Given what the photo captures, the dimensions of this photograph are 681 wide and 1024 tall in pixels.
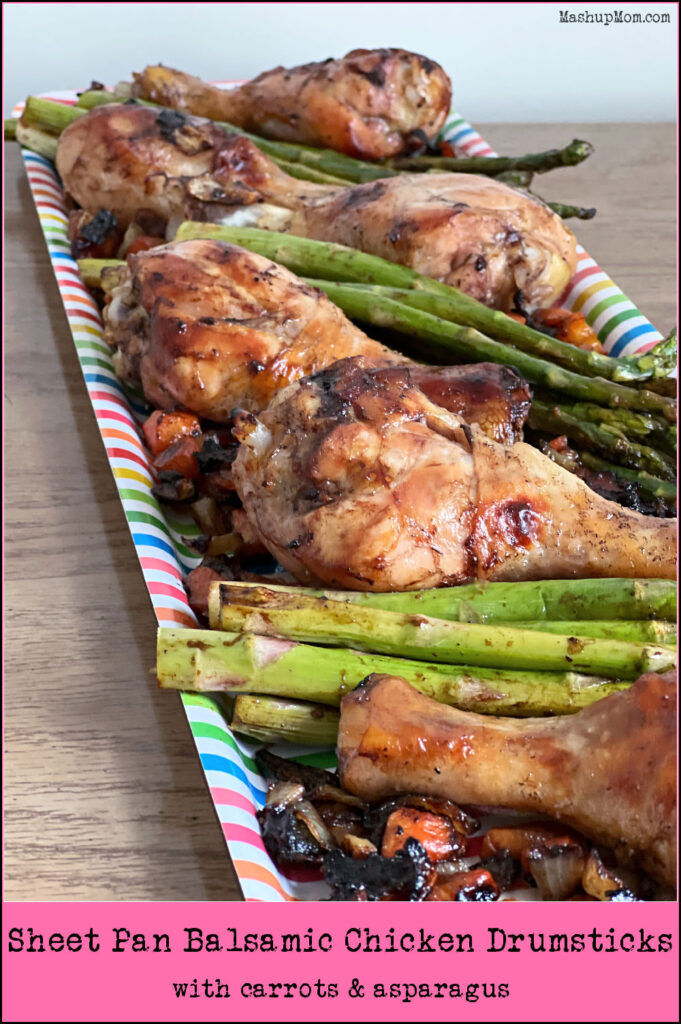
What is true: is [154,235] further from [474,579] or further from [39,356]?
[474,579]

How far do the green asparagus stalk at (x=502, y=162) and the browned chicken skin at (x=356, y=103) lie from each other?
118 mm

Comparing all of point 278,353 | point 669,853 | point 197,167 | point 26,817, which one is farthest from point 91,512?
point 669,853

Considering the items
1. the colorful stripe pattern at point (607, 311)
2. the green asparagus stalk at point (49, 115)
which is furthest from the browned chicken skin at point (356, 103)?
the colorful stripe pattern at point (607, 311)

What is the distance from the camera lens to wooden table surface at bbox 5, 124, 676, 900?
7.09 feet

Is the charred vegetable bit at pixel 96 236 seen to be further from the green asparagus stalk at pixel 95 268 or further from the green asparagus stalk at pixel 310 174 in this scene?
the green asparagus stalk at pixel 310 174

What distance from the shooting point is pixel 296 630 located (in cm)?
225

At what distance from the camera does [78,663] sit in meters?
2.63

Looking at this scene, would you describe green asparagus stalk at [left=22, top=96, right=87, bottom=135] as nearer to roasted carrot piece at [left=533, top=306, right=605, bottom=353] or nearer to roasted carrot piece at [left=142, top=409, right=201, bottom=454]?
roasted carrot piece at [left=142, top=409, right=201, bottom=454]

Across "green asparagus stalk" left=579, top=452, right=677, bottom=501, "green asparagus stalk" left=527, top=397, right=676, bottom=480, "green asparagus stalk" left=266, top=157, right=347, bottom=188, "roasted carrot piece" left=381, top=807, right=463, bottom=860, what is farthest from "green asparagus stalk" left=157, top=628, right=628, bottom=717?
"green asparagus stalk" left=266, top=157, right=347, bottom=188

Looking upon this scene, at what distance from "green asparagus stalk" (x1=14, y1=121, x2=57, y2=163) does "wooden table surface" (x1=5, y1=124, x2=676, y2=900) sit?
279 mm

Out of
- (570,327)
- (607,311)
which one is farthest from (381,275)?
(607,311)

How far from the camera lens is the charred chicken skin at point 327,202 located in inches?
129

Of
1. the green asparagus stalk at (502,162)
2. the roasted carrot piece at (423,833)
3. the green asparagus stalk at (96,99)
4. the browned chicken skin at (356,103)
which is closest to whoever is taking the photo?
the roasted carrot piece at (423,833)

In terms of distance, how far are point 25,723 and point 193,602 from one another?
442 mm
